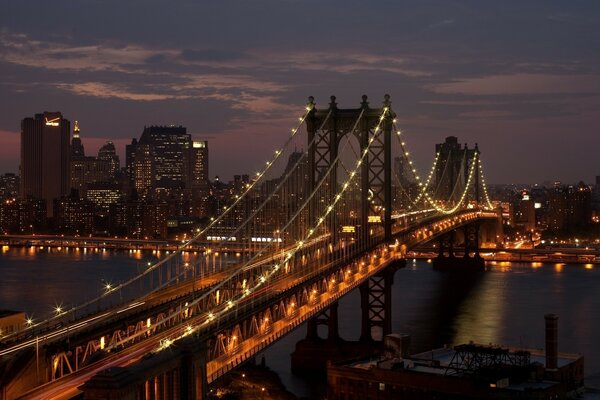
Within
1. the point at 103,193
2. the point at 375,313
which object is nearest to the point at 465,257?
the point at 375,313

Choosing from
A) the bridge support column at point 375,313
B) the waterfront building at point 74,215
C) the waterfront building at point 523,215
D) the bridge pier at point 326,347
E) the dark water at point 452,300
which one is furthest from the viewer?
the waterfront building at point 74,215

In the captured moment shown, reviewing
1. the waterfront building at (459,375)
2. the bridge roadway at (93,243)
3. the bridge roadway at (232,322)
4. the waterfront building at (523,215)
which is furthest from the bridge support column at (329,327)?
the waterfront building at (523,215)

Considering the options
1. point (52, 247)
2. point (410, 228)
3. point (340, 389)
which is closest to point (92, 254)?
point (52, 247)

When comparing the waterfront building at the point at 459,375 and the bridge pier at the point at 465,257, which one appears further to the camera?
the bridge pier at the point at 465,257

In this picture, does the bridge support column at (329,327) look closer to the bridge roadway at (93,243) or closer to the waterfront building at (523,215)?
the bridge roadway at (93,243)

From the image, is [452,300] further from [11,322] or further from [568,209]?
[568,209]

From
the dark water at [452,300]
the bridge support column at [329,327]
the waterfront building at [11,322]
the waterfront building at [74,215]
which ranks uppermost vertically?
the waterfront building at [74,215]

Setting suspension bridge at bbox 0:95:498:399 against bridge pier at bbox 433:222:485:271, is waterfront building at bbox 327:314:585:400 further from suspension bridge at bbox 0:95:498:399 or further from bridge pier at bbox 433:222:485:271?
bridge pier at bbox 433:222:485:271

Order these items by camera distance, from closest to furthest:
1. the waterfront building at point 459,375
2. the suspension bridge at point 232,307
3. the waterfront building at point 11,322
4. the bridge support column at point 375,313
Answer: the suspension bridge at point 232,307, the waterfront building at point 459,375, the waterfront building at point 11,322, the bridge support column at point 375,313

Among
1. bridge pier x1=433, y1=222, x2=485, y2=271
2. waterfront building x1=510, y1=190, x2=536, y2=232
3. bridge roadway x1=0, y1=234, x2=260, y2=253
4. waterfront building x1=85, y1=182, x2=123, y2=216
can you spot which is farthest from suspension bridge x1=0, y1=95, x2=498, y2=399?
waterfront building x1=85, y1=182, x2=123, y2=216
